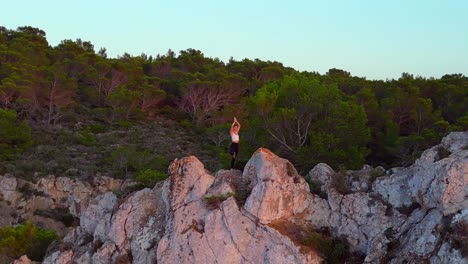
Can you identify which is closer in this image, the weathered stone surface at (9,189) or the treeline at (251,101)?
the treeline at (251,101)

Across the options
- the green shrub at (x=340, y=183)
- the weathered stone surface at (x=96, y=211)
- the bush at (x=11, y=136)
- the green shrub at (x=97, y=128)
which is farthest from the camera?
the green shrub at (x=97, y=128)

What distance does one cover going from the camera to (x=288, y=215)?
634 inches

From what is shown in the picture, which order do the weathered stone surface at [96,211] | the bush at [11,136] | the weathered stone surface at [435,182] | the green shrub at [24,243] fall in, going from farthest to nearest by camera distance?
the bush at [11,136] → the green shrub at [24,243] → the weathered stone surface at [96,211] → the weathered stone surface at [435,182]

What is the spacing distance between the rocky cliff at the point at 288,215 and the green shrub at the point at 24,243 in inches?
146

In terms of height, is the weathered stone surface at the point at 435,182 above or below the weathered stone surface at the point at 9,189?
above

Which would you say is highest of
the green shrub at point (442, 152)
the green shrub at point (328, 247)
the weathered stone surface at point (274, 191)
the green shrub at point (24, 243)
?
the green shrub at point (442, 152)

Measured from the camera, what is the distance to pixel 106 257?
1802 centimetres

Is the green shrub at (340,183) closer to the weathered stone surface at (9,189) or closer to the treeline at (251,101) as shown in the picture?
the treeline at (251,101)

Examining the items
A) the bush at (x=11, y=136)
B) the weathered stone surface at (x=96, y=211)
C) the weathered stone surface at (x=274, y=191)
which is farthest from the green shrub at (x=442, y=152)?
the bush at (x=11, y=136)

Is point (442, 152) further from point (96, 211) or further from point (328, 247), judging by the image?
point (96, 211)

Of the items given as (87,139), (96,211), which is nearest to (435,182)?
(96,211)

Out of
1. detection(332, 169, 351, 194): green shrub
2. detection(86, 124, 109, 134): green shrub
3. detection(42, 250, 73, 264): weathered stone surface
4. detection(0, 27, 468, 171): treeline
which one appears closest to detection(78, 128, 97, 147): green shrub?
detection(86, 124, 109, 134): green shrub

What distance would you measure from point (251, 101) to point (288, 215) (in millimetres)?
16538

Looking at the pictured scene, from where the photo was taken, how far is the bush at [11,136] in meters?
44.0
